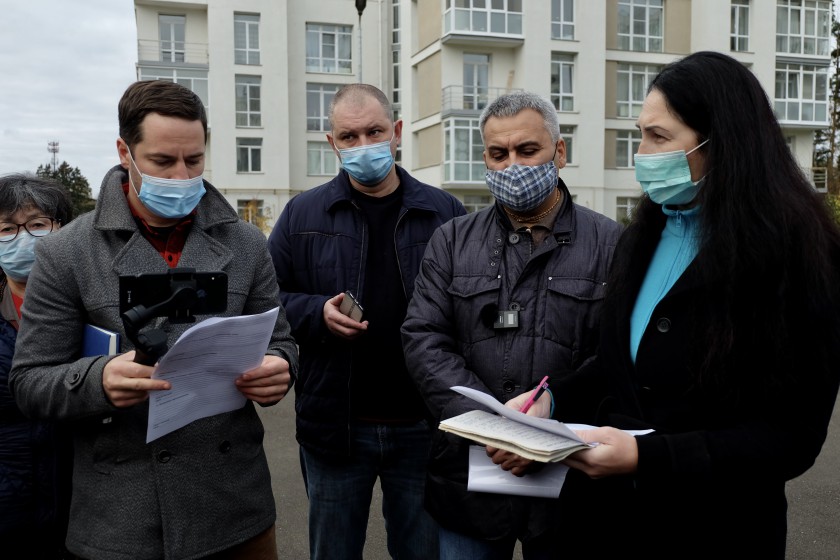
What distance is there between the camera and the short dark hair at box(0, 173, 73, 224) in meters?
3.09

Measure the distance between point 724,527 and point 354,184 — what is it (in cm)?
232

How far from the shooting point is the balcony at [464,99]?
30641mm

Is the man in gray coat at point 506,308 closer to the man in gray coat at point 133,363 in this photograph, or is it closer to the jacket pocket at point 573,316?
the jacket pocket at point 573,316

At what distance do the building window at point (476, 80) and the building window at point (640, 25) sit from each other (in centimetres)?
654

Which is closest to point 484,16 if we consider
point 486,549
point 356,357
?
point 356,357

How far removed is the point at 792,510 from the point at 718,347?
3.85 meters

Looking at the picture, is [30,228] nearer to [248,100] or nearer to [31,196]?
[31,196]

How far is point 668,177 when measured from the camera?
230 centimetres

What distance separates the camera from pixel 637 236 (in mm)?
2480

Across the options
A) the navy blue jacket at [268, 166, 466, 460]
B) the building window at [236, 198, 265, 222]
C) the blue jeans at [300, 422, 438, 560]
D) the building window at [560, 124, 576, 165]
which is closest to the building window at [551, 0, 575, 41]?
the building window at [560, 124, 576, 165]

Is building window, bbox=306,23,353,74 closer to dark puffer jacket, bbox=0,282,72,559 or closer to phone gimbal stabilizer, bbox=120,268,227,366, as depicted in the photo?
dark puffer jacket, bbox=0,282,72,559

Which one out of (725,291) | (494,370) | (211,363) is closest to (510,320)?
(494,370)

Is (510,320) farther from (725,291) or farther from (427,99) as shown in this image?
(427,99)

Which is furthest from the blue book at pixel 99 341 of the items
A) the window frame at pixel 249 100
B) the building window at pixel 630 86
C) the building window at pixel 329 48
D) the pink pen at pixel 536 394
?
the building window at pixel 329 48
